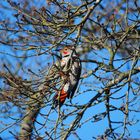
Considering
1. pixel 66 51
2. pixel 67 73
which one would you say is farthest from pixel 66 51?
pixel 67 73

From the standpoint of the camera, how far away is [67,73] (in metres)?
3.95

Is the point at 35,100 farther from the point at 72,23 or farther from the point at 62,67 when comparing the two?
the point at 72,23

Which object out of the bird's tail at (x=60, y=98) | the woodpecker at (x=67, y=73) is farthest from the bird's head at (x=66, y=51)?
the bird's tail at (x=60, y=98)

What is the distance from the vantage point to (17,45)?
4.69m

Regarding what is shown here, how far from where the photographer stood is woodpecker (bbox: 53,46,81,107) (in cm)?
398

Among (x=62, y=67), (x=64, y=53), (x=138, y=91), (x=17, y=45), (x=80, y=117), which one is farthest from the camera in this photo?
(x=138, y=91)

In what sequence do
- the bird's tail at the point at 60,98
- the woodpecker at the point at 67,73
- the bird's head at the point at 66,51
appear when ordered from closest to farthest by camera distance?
1. the woodpecker at the point at 67,73
2. the bird's tail at the point at 60,98
3. the bird's head at the point at 66,51

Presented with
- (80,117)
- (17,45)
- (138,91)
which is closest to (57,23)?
(17,45)

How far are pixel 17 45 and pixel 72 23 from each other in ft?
2.72

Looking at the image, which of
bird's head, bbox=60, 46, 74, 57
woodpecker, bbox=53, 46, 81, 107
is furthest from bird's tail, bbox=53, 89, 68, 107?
bird's head, bbox=60, 46, 74, 57

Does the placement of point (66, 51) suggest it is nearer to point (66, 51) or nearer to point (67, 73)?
point (66, 51)

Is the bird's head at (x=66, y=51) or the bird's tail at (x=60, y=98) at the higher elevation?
the bird's head at (x=66, y=51)

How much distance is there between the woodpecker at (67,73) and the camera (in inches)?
157

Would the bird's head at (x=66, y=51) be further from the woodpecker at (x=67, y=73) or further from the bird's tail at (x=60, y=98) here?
the bird's tail at (x=60, y=98)
